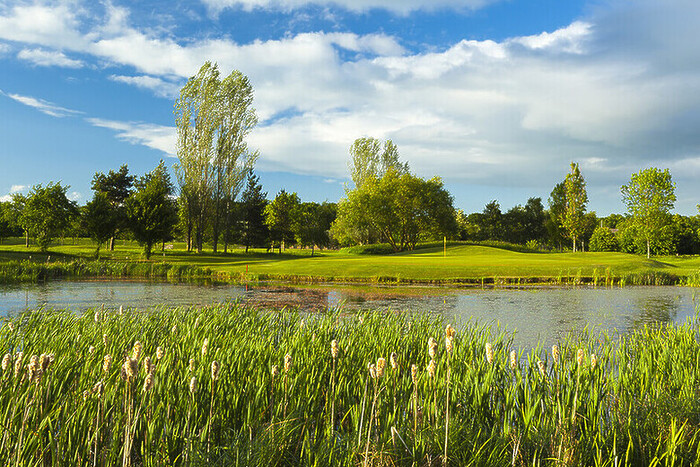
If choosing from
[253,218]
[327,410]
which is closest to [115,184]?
[253,218]

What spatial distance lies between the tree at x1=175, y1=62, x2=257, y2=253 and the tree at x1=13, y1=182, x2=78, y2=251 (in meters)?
14.4

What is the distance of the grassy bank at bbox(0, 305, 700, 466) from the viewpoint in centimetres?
354

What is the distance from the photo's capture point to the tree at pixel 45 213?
45000 mm

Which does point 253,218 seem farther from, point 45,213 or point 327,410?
point 327,410

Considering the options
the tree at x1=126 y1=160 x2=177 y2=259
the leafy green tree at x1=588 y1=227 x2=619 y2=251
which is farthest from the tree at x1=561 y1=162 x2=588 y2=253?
the tree at x1=126 y1=160 x2=177 y2=259

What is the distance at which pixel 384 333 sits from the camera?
24.6 ft

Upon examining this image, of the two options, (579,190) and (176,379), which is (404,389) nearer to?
(176,379)

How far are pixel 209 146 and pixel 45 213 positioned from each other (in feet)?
64.1

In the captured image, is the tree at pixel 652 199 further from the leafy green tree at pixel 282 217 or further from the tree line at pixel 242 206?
the leafy green tree at pixel 282 217

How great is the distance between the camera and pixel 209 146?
58.8m

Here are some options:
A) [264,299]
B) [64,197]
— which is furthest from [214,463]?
[64,197]

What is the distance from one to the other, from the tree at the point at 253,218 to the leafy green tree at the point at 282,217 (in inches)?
115

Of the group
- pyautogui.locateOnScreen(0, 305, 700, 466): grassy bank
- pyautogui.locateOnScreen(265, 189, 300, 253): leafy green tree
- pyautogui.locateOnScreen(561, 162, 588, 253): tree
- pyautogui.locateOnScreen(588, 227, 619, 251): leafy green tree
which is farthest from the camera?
pyautogui.locateOnScreen(265, 189, 300, 253): leafy green tree

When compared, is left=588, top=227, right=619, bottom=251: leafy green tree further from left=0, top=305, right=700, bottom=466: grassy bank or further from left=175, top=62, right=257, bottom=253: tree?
left=0, top=305, right=700, bottom=466: grassy bank
